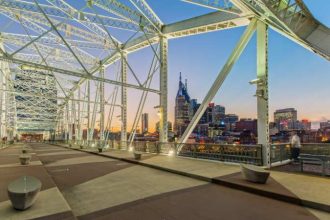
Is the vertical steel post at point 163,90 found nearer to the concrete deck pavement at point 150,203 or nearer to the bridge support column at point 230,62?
the bridge support column at point 230,62

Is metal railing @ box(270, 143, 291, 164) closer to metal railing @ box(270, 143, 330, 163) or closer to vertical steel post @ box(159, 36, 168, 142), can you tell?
metal railing @ box(270, 143, 330, 163)

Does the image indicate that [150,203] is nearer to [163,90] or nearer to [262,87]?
[262,87]

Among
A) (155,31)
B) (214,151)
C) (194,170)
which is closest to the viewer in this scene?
(194,170)

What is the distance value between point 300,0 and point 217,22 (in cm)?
621

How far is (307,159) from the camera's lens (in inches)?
399

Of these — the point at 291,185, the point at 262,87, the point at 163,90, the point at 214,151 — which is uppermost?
the point at 163,90

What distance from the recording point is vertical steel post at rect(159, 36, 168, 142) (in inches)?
874

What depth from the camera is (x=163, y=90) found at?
22.7m

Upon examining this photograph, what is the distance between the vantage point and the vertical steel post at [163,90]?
22.2 meters

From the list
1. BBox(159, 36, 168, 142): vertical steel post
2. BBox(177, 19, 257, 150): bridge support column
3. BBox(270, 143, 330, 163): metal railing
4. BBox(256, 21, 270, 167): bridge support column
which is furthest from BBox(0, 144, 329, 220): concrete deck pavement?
BBox(159, 36, 168, 142): vertical steel post

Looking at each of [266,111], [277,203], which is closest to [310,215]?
[277,203]

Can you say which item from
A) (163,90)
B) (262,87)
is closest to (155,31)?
(163,90)

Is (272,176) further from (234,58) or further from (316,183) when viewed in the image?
(234,58)

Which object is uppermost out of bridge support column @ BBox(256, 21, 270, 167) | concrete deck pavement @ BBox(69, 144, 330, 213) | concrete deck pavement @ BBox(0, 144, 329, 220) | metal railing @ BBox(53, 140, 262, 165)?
bridge support column @ BBox(256, 21, 270, 167)
